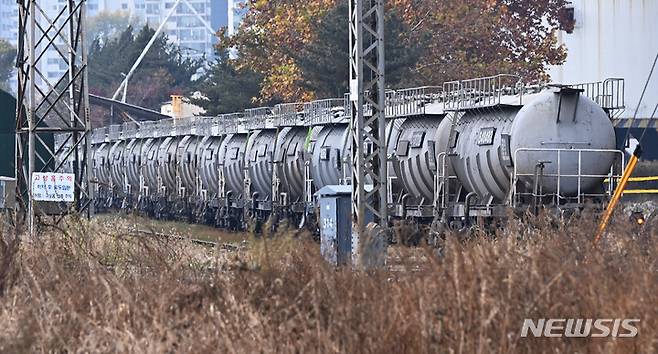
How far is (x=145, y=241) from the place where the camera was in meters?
13.7

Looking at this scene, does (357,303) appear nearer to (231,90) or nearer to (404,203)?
(404,203)

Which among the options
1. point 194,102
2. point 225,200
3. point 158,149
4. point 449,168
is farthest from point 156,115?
point 449,168

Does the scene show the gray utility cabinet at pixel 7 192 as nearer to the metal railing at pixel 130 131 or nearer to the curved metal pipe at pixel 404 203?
the curved metal pipe at pixel 404 203

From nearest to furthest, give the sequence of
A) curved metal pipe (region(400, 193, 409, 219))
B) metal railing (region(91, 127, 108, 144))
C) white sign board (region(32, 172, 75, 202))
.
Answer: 1. white sign board (region(32, 172, 75, 202))
2. curved metal pipe (region(400, 193, 409, 219))
3. metal railing (region(91, 127, 108, 144))

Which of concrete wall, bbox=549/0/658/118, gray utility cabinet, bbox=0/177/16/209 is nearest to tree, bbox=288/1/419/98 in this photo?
concrete wall, bbox=549/0/658/118

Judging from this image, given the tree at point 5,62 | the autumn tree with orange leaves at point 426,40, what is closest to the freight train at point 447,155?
the autumn tree with orange leaves at point 426,40

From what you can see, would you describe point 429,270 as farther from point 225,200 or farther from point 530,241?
point 225,200

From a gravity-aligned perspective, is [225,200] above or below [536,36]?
below

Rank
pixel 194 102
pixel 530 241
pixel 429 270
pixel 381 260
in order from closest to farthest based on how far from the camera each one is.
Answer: pixel 429 270
pixel 381 260
pixel 530 241
pixel 194 102

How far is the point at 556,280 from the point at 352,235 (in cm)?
883

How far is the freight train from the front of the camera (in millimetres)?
21250

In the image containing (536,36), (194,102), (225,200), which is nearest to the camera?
(225,200)

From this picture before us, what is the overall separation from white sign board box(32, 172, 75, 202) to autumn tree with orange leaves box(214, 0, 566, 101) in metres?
19.9

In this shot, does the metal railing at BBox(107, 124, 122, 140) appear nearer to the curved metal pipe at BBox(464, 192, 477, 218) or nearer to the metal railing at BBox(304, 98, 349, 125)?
the metal railing at BBox(304, 98, 349, 125)
